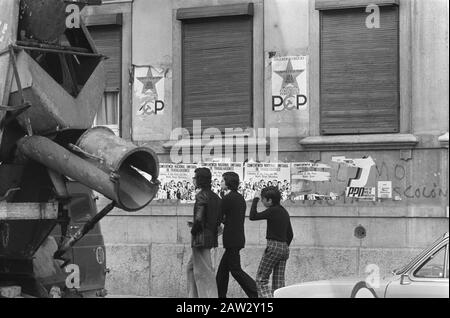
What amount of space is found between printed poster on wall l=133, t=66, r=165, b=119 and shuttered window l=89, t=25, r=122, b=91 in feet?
1.09

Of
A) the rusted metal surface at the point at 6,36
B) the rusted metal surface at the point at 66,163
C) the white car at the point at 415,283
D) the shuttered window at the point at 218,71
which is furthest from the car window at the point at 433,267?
the shuttered window at the point at 218,71

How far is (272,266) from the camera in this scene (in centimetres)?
1120

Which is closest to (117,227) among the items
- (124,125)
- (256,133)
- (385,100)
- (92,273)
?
(124,125)

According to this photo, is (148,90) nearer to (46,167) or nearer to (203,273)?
(203,273)

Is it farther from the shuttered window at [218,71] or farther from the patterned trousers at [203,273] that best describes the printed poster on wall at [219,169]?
the patterned trousers at [203,273]

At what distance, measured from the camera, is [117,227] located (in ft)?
45.8

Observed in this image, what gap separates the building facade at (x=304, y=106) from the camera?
12.4 m

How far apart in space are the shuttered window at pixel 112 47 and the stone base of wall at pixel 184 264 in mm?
2411

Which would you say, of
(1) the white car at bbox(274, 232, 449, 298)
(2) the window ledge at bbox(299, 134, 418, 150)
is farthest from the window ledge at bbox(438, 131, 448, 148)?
(1) the white car at bbox(274, 232, 449, 298)

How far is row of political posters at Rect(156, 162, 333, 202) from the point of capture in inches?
514

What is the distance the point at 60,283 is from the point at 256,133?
21.0 ft

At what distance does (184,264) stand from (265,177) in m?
1.60
